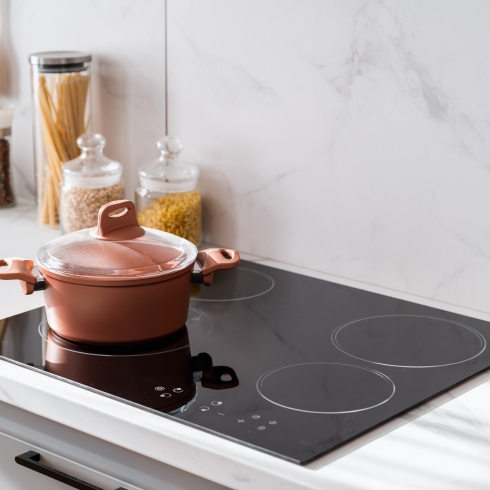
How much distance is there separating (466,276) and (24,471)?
736mm

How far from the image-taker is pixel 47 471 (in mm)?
956

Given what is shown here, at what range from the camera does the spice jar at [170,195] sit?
1.47 m

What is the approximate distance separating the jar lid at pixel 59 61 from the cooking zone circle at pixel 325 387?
865mm

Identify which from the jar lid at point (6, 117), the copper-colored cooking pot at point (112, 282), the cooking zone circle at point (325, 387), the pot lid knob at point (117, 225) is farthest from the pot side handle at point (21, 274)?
the jar lid at point (6, 117)

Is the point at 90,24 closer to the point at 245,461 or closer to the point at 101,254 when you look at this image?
the point at 101,254

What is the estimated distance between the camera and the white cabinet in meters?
0.88

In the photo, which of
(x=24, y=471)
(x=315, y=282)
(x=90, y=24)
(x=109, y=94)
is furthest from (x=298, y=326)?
(x=90, y=24)

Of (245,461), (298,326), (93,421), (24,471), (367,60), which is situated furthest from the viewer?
(367,60)

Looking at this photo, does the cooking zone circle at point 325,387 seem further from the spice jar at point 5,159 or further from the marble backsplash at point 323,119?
the spice jar at point 5,159

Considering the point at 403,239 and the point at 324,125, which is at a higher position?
the point at 324,125

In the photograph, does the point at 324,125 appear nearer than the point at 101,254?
No

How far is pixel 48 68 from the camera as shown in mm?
1585

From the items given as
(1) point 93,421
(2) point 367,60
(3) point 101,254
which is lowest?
(1) point 93,421

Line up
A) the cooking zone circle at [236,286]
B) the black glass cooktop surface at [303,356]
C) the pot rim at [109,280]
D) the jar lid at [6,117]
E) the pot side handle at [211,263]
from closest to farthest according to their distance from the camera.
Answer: the black glass cooktop surface at [303,356], the pot rim at [109,280], the pot side handle at [211,263], the cooking zone circle at [236,286], the jar lid at [6,117]
